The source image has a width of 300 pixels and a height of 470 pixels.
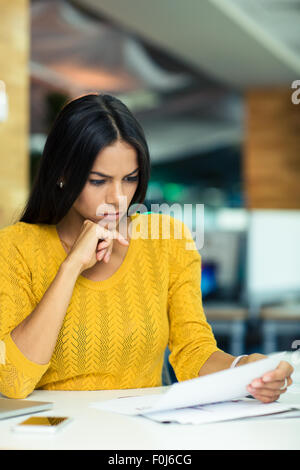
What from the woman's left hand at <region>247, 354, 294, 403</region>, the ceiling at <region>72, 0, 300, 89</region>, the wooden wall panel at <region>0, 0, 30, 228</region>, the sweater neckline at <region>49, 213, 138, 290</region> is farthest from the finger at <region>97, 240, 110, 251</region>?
the ceiling at <region>72, 0, 300, 89</region>

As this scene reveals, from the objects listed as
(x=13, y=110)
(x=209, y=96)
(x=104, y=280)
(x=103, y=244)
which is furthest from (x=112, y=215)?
(x=209, y=96)

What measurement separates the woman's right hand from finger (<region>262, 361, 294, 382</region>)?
525mm

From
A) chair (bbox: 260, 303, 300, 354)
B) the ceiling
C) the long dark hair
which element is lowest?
chair (bbox: 260, 303, 300, 354)

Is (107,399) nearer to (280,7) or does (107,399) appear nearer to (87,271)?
(87,271)

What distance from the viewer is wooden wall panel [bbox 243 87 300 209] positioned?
294 inches

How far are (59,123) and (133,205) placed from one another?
0.34 m

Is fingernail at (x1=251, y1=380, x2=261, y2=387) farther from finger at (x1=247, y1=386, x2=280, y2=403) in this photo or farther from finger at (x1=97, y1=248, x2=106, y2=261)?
finger at (x1=97, y1=248, x2=106, y2=261)

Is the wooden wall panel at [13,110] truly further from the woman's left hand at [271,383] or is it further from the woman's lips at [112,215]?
the woman's left hand at [271,383]

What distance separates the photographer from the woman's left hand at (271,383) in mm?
1344

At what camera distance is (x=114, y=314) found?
68.8 inches

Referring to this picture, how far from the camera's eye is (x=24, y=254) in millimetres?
1727

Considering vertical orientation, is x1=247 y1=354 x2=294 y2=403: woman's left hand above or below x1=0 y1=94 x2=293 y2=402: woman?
below

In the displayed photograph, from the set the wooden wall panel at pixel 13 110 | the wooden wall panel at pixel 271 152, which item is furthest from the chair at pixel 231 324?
the wooden wall panel at pixel 271 152

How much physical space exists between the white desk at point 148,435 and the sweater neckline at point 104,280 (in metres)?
0.47
